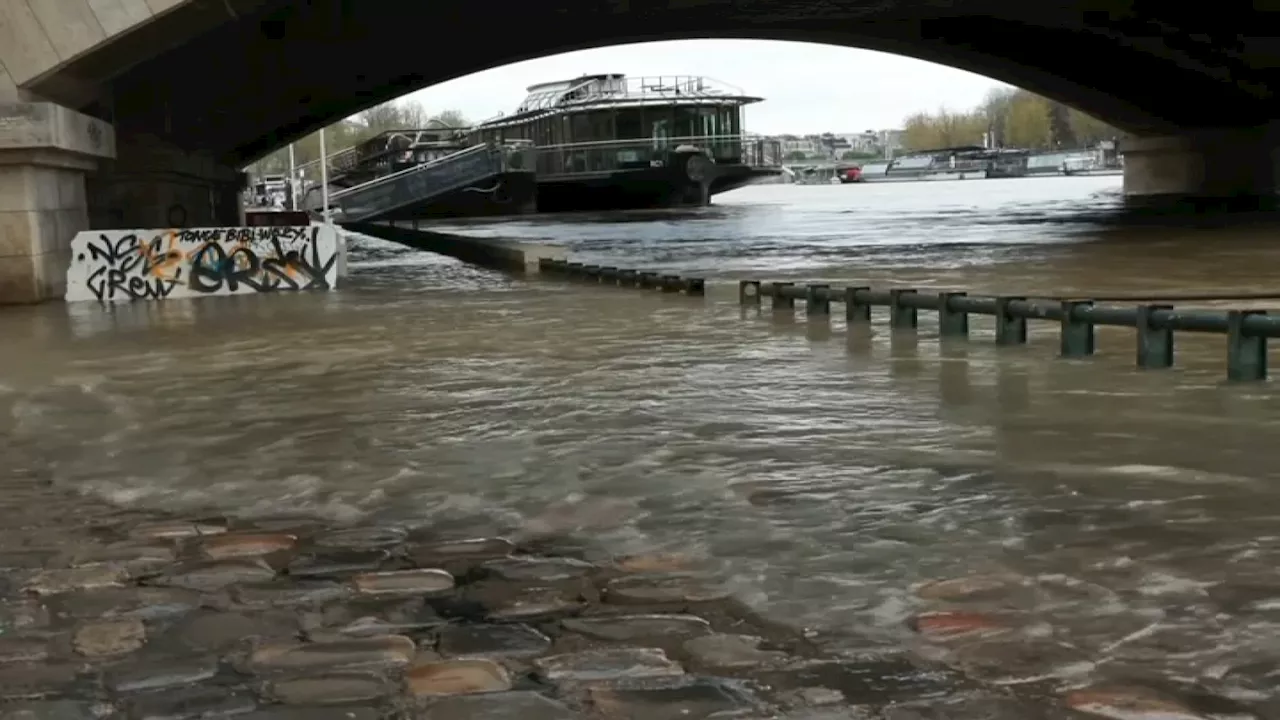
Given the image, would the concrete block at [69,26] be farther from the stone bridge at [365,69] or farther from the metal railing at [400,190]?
the metal railing at [400,190]

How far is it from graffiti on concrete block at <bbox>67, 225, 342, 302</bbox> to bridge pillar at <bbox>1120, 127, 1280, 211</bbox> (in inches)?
1236

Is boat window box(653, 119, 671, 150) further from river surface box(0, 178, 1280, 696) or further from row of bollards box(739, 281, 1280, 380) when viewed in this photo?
row of bollards box(739, 281, 1280, 380)

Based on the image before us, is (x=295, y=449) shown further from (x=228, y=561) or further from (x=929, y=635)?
(x=929, y=635)

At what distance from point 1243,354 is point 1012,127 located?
146 meters

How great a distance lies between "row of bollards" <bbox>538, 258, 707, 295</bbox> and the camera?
56.4 ft

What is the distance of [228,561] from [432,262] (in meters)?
23.3

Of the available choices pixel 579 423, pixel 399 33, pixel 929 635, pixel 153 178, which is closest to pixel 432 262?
pixel 399 33

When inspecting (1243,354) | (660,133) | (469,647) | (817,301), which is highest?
(660,133)

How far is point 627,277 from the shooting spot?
62.2 ft

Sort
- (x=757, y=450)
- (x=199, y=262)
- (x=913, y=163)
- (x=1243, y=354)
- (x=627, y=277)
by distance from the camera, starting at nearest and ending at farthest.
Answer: (x=757, y=450)
(x=1243, y=354)
(x=627, y=277)
(x=199, y=262)
(x=913, y=163)

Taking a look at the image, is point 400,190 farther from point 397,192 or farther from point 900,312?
point 900,312

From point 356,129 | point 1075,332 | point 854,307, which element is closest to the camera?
point 1075,332

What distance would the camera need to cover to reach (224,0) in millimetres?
18094

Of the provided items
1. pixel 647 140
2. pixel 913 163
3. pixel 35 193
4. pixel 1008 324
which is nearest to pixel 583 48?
pixel 35 193
